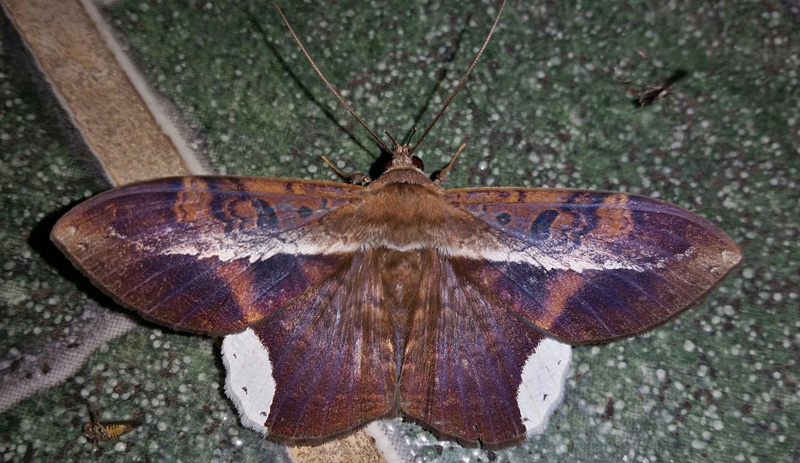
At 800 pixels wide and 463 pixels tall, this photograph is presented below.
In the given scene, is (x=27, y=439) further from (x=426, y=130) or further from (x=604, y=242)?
(x=604, y=242)

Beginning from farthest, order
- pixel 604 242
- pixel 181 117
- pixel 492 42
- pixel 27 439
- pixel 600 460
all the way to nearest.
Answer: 1. pixel 492 42
2. pixel 181 117
3. pixel 600 460
4. pixel 27 439
5. pixel 604 242

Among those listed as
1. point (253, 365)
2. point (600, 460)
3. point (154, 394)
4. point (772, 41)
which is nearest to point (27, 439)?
point (154, 394)

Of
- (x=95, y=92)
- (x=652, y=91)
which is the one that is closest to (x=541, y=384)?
(x=652, y=91)

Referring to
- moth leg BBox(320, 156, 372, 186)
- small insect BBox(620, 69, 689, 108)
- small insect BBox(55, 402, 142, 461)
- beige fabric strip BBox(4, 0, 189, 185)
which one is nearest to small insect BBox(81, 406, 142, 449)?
small insect BBox(55, 402, 142, 461)

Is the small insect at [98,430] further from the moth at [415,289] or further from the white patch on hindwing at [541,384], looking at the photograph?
the white patch on hindwing at [541,384]

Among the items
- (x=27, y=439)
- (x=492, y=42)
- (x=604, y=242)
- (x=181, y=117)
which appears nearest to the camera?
(x=604, y=242)

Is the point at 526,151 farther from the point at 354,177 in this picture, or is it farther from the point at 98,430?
the point at 98,430

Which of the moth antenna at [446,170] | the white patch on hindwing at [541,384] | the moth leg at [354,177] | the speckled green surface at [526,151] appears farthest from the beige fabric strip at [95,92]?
the white patch on hindwing at [541,384]

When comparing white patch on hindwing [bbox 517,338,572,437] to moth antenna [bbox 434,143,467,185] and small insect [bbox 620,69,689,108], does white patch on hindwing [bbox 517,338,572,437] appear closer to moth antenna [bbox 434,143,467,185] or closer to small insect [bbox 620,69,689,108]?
moth antenna [bbox 434,143,467,185]
